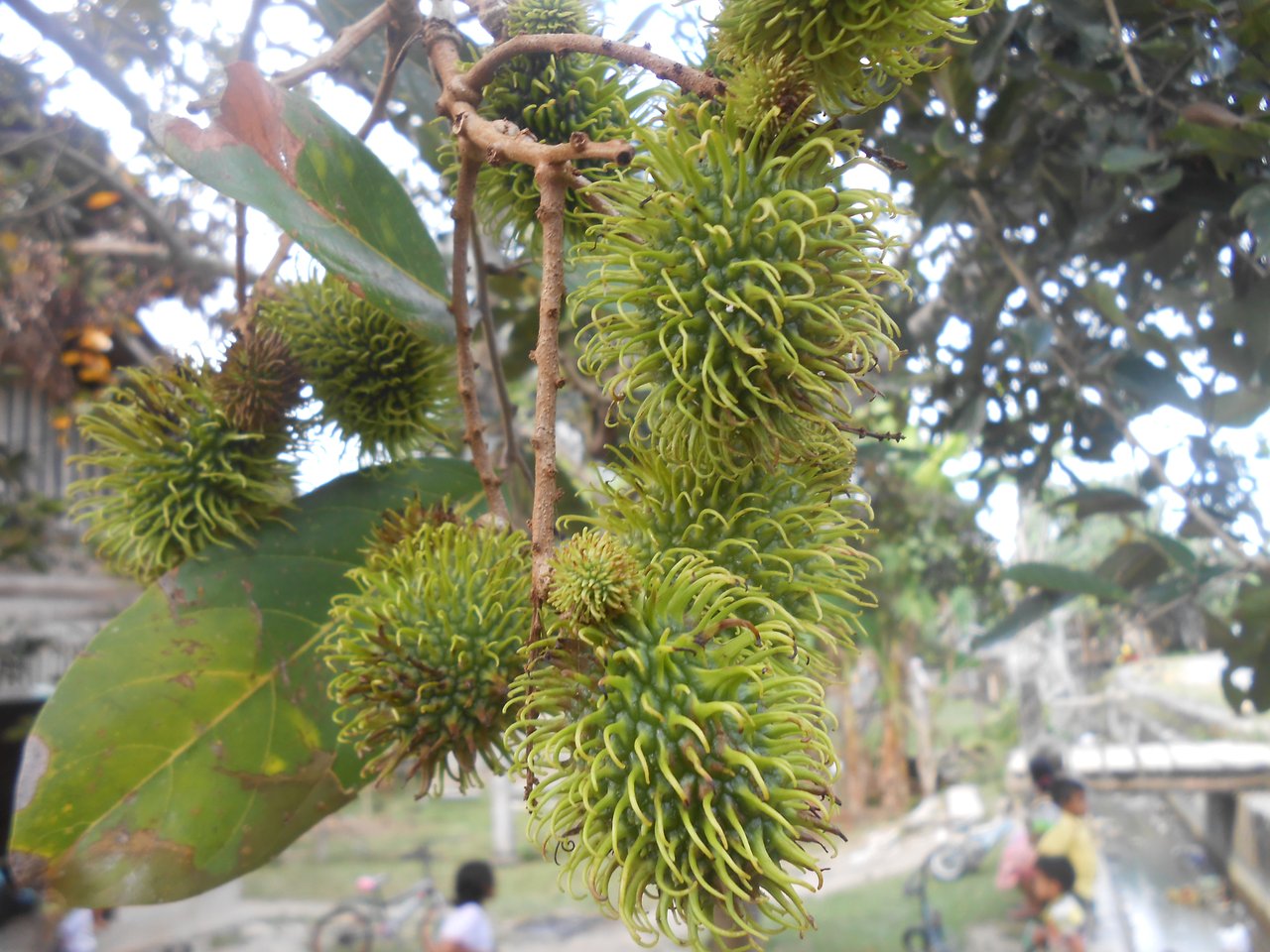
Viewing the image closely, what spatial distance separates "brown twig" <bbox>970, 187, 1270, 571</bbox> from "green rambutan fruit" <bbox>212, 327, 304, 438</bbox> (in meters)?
1.18

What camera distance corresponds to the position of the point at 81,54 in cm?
220

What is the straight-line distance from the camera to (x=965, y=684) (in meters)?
6.64

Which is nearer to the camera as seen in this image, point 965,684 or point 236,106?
point 236,106

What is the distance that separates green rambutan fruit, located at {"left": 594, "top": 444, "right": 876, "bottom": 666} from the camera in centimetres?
86

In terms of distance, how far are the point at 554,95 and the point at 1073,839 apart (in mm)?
3487

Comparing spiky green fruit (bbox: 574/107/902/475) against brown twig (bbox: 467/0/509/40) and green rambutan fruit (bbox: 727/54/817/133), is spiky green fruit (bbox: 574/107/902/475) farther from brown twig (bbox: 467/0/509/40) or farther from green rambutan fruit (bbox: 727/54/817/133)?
brown twig (bbox: 467/0/509/40)

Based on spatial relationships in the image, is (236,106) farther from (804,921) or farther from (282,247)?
(804,921)

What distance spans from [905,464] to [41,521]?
3.56 m

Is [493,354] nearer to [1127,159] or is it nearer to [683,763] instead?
[683,763]

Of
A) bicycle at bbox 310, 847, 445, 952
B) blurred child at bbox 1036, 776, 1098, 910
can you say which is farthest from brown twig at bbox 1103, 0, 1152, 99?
bicycle at bbox 310, 847, 445, 952

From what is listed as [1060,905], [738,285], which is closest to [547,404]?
[738,285]

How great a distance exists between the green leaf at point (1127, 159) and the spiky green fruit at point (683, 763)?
90cm

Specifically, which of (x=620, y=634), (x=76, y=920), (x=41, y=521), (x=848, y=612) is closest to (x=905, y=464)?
(x=848, y=612)

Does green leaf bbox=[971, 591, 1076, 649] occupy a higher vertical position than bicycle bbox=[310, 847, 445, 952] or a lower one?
higher
